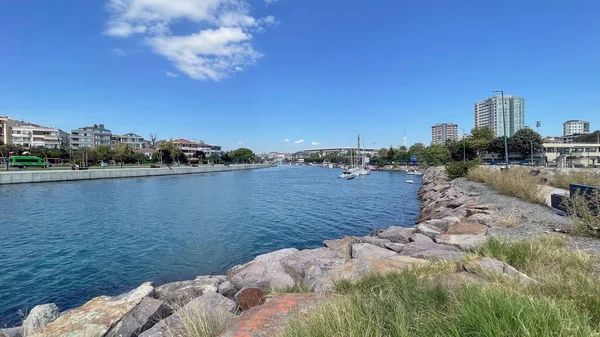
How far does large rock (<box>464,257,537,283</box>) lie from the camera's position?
4289mm

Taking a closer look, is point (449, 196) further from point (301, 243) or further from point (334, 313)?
point (334, 313)

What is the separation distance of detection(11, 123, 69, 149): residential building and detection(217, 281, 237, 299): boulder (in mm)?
133188

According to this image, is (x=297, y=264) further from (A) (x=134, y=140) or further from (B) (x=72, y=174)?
(A) (x=134, y=140)

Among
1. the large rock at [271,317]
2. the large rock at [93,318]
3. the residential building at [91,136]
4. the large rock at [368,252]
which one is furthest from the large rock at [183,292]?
the residential building at [91,136]

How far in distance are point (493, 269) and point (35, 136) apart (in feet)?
470

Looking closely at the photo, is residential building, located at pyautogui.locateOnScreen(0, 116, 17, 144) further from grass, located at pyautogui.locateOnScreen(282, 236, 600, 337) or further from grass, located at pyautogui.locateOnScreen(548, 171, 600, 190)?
grass, located at pyautogui.locateOnScreen(548, 171, 600, 190)

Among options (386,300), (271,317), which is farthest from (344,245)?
(386,300)

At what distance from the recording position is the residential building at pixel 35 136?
10645 centimetres

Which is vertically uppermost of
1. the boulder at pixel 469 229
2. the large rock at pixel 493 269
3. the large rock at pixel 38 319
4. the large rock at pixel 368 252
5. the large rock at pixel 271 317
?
the large rock at pixel 493 269

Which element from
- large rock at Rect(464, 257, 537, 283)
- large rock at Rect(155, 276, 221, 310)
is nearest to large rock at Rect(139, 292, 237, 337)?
large rock at Rect(155, 276, 221, 310)

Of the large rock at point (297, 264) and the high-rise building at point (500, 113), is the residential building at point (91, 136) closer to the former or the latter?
the large rock at point (297, 264)

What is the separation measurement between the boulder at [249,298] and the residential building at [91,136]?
14902cm

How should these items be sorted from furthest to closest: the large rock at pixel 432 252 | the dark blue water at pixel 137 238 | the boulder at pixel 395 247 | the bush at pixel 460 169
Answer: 1. the bush at pixel 460 169
2. the dark blue water at pixel 137 238
3. the boulder at pixel 395 247
4. the large rock at pixel 432 252

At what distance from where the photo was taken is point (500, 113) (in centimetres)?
10919
